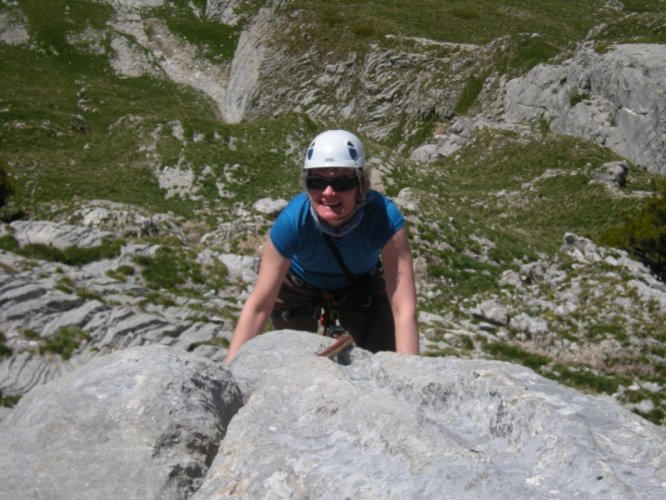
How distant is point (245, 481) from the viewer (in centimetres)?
310

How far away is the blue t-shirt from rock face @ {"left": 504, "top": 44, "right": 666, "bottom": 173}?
1269 inches

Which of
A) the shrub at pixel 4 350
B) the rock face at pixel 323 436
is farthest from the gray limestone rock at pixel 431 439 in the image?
the shrub at pixel 4 350

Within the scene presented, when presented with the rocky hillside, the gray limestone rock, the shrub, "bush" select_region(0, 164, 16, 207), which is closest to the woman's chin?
the rocky hillside

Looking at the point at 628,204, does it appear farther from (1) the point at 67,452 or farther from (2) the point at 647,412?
(1) the point at 67,452

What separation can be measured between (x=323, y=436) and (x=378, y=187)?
25.3m

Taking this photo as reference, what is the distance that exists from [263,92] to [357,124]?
36.8ft

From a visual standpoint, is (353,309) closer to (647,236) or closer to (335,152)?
(335,152)

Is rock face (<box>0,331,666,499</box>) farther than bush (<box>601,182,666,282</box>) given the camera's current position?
No

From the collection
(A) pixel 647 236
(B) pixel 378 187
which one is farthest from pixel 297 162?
(A) pixel 647 236

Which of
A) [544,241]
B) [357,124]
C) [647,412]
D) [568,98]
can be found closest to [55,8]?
[357,124]

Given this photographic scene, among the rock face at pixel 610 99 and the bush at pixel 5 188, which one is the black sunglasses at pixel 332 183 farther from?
the rock face at pixel 610 99

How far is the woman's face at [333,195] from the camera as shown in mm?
5383

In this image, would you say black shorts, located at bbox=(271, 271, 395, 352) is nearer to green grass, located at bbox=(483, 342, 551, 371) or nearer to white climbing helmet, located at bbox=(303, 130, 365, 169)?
white climbing helmet, located at bbox=(303, 130, 365, 169)

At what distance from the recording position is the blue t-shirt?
5.77m
